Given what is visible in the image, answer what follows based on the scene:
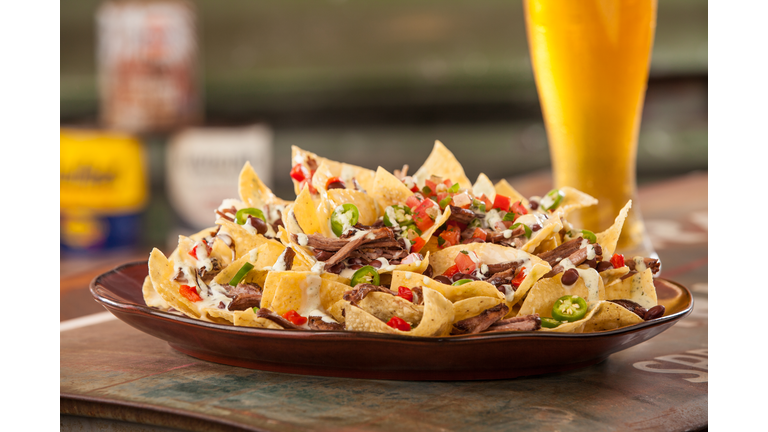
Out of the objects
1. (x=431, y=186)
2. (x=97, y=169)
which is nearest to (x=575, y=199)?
(x=431, y=186)

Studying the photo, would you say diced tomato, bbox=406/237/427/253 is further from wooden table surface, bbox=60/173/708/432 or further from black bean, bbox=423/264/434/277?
wooden table surface, bbox=60/173/708/432

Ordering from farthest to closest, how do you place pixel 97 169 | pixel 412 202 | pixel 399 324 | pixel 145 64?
pixel 145 64 → pixel 97 169 → pixel 412 202 → pixel 399 324

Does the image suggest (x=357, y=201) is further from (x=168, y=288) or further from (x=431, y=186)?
(x=168, y=288)

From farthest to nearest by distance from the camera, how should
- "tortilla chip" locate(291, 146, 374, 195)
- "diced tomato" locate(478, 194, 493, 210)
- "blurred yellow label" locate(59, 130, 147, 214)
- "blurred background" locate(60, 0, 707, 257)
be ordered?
"blurred background" locate(60, 0, 707, 257) < "blurred yellow label" locate(59, 130, 147, 214) < "tortilla chip" locate(291, 146, 374, 195) < "diced tomato" locate(478, 194, 493, 210)

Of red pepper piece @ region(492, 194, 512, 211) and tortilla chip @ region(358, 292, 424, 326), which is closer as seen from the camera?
tortilla chip @ region(358, 292, 424, 326)

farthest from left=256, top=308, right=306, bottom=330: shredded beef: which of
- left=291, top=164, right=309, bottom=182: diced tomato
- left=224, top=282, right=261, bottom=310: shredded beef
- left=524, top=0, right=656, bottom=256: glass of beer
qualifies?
left=524, top=0, right=656, bottom=256: glass of beer

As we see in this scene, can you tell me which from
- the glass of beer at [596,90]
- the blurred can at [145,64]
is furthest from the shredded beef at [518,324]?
the blurred can at [145,64]
